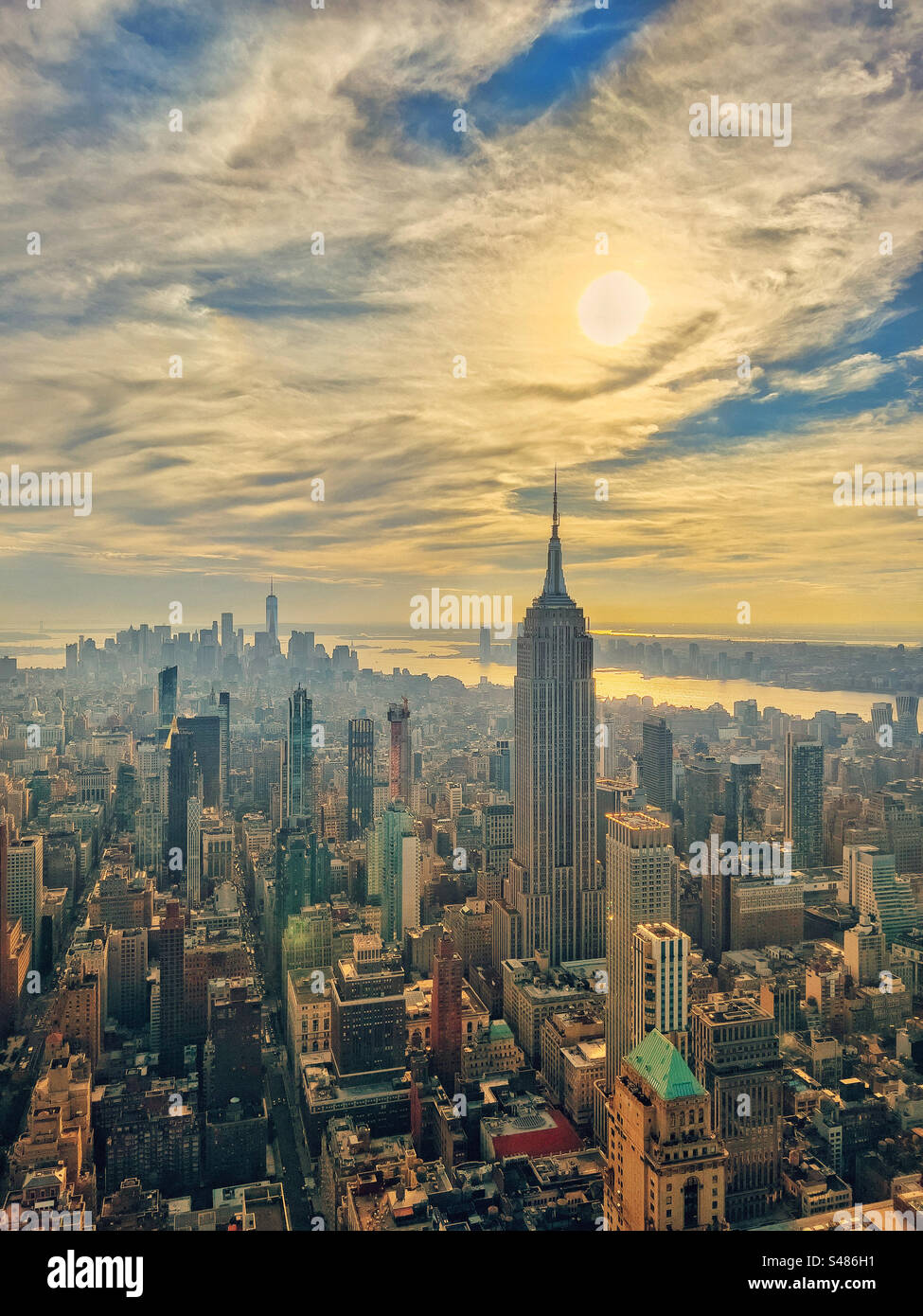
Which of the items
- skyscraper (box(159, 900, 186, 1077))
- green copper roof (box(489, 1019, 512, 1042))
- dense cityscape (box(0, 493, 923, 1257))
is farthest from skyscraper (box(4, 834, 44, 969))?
green copper roof (box(489, 1019, 512, 1042))

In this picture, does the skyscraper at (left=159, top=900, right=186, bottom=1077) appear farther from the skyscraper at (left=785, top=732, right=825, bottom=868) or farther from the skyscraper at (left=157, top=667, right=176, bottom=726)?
the skyscraper at (left=785, top=732, right=825, bottom=868)

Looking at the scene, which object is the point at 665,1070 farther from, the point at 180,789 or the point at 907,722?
the point at 180,789

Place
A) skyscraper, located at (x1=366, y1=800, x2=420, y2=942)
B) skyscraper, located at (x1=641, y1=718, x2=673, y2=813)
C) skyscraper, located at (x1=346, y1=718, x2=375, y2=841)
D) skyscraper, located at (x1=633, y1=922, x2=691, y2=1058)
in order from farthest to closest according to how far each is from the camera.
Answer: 1. skyscraper, located at (x1=366, y1=800, x2=420, y2=942)
2. skyscraper, located at (x1=346, y1=718, x2=375, y2=841)
3. skyscraper, located at (x1=641, y1=718, x2=673, y2=813)
4. skyscraper, located at (x1=633, y1=922, x2=691, y2=1058)

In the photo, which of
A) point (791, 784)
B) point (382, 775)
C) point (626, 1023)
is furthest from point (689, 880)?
point (382, 775)

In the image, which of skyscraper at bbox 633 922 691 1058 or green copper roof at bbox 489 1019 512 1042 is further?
green copper roof at bbox 489 1019 512 1042

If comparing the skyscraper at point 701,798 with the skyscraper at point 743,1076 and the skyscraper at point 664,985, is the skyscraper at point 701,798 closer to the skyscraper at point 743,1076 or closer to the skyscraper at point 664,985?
the skyscraper at point 743,1076

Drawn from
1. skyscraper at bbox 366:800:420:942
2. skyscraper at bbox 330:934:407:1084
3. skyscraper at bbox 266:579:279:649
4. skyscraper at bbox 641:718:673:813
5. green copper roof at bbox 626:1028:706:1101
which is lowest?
skyscraper at bbox 330:934:407:1084

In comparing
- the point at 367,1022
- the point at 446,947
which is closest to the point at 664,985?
the point at 446,947

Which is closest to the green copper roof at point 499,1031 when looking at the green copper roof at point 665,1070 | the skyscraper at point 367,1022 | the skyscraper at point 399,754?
the skyscraper at point 367,1022
